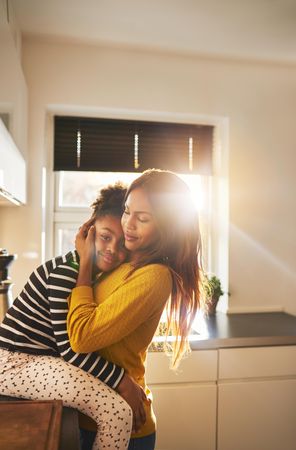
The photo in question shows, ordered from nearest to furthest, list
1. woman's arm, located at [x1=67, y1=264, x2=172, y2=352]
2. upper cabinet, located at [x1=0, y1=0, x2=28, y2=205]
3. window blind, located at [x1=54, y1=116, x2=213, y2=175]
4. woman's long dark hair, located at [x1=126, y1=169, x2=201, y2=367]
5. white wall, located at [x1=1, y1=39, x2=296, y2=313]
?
woman's arm, located at [x1=67, y1=264, x2=172, y2=352], woman's long dark hair, located at [x1=126, y1=169, x2=201, y2=367], upper cabinet, located at [x1=0, y1=0, x2=28, y2=205], white wall, located at [x1=1, y1=39, x2=296, y2=313], window blind, located at [x1=54, y1=116, x2=213, y2=175]

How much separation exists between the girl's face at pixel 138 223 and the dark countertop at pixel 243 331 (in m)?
0.94

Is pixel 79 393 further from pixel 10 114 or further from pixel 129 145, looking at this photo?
pixel 129 145

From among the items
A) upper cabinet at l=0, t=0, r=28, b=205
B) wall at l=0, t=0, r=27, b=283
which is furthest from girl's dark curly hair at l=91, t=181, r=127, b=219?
wall at l=0, t=0, r=27, b=283

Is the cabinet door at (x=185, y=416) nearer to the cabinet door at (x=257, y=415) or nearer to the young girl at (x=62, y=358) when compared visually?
the cabinet door at (x=257, y=415)

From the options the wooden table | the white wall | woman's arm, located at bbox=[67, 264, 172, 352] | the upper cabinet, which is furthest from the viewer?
the white wall

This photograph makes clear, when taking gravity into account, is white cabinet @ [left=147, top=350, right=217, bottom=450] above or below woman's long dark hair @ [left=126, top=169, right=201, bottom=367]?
below

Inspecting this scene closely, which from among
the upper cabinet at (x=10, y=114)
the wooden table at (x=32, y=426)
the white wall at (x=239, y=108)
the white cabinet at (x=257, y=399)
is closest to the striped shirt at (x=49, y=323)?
the wooden table at (x=32, y=426)

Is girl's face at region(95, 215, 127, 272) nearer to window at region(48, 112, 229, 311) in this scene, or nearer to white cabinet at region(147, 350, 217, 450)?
white cabinet at region(147, 350, 217, 450)

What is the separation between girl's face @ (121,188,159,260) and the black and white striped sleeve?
20 cm

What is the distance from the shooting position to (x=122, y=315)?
921mm

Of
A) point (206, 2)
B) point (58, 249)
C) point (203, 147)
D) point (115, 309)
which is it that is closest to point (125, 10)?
point (206, 2)

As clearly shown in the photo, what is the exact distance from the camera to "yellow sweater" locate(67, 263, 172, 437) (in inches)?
36.0

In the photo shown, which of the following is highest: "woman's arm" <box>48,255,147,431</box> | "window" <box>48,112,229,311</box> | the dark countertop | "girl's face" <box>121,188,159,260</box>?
"window" <box>48,112,229,311</box>

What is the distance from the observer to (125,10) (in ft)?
6.11
